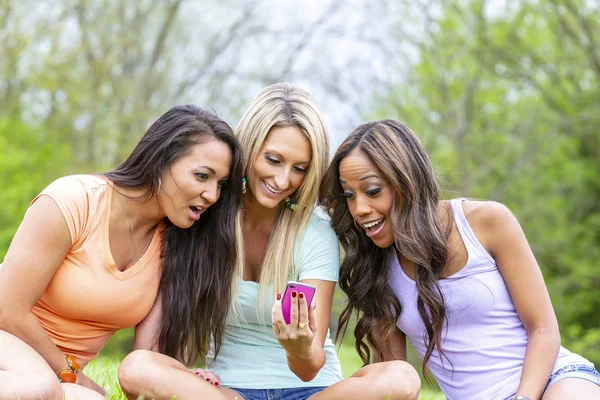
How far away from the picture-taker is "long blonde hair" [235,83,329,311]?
13.1 ft

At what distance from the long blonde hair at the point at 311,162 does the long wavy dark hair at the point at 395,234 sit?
107 mm

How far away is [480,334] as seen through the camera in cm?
370

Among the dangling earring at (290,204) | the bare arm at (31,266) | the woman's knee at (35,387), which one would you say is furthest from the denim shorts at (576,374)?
the bare arm at (31,266)

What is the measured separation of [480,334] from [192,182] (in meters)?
1.60

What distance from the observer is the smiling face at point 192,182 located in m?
3.76

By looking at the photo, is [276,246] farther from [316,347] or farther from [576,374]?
[576,374]

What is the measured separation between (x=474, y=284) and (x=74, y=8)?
1360cm

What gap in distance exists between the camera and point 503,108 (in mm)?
17906

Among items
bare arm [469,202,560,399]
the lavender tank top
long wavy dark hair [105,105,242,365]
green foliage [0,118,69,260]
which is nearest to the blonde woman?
long wavy dark hair [105,105,242,365]

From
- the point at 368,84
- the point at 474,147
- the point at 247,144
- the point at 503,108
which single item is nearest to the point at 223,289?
the point at 247,144

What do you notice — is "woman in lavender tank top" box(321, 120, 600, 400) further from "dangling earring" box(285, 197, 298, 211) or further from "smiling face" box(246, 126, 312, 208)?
"dangling earring" box(285, 197, 298, 211)

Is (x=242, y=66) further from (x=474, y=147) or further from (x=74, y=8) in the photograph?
(x=474, y=147)

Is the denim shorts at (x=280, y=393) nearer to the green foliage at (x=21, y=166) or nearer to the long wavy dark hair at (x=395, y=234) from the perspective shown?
the long wavy dark hair at (x=395, y=234)

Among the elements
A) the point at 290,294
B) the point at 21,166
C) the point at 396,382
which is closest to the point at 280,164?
the point at 290,294
